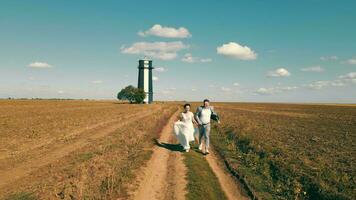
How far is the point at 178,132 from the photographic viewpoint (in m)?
17.5

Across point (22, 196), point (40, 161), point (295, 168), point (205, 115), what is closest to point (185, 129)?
point (205, 115)

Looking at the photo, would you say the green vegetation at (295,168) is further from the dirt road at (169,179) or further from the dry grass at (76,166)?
the dry grass at (76,166)

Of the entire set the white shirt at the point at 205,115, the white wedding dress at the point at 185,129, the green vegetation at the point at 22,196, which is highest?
the white shirt at the point at 205,115

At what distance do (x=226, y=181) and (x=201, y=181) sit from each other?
3.23 feet

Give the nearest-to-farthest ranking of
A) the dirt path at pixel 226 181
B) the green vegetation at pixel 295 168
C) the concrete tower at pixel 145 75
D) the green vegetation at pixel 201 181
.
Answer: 1. the green vegetation at pixel 201 181
2. the dirt path at pixel 226 181
3. the green vegetation at pixel 295 168
4. the concrete tower at pixel 145 75

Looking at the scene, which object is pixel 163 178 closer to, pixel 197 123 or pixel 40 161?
pixel 197 123

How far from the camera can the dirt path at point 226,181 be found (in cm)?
1011

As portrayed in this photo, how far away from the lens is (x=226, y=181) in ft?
38.0

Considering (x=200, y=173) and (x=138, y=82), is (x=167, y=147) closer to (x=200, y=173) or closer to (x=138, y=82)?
(x=200, y=173)

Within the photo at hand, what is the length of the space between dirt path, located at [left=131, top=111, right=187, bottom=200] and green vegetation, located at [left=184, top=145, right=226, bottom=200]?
10.1 inches

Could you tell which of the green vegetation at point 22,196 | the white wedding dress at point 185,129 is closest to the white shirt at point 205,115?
the white wedding dress at point 185,129

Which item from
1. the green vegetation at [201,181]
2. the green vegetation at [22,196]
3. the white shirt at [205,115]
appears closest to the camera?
the green vegetation at [22,196]

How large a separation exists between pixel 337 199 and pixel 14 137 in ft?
68.8

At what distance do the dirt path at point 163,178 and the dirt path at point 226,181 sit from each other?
1.29m
